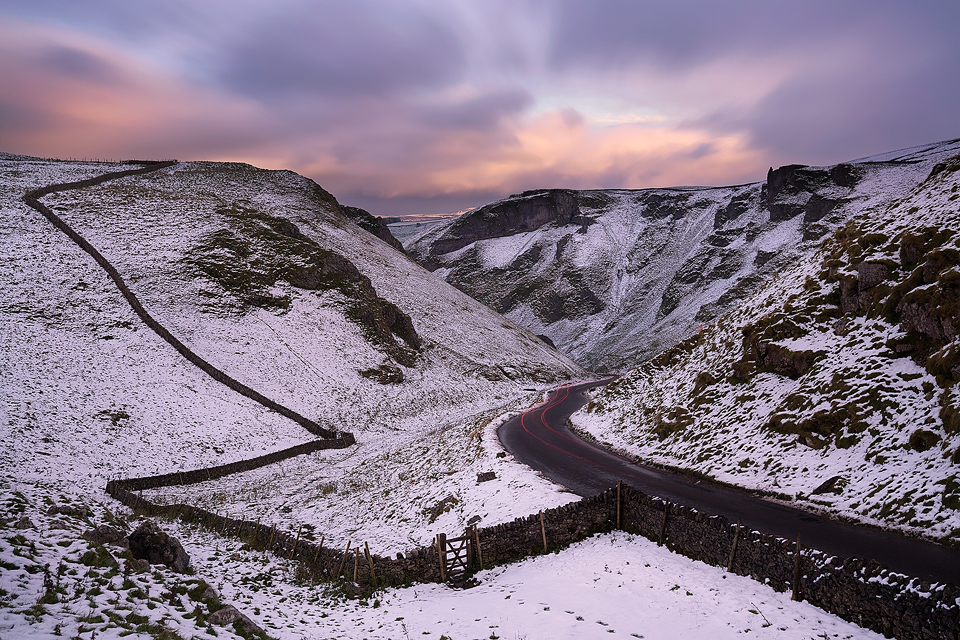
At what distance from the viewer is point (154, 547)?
12398 mm

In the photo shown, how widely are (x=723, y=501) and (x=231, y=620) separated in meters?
14.8

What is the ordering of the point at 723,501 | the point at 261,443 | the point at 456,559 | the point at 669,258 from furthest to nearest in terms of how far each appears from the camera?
the point at 669,258
the point at 261,443
the point at 723,501
the point at 456,559

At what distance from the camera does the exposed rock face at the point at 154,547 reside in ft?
40.0

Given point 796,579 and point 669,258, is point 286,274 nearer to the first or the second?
point 796,579

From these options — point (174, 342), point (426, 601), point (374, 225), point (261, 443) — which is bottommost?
point (261, 443)

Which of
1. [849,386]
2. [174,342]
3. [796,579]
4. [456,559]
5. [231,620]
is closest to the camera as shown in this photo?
[231,620]

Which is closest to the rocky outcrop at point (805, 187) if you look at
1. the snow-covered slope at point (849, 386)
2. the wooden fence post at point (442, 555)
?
the snow-covered slope at point (849, 386)

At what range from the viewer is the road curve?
10.2m

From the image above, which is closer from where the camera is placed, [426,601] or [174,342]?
[426,601]

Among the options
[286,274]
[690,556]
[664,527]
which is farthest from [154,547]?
[286,274]

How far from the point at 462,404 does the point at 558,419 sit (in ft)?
56.3

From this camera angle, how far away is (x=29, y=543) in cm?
954

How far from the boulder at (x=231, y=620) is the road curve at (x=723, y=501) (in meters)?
11.9

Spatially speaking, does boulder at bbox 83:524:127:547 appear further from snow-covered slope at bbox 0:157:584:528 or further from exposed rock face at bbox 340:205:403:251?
exposed rock face at bbox 340:205:403:251
